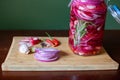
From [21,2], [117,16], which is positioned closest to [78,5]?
[117,16]

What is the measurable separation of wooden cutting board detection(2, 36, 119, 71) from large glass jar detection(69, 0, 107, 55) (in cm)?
3

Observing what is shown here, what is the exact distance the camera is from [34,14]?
1095 mm

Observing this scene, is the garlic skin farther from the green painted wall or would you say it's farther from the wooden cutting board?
the green painted wall

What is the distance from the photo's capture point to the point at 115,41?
1007 mm

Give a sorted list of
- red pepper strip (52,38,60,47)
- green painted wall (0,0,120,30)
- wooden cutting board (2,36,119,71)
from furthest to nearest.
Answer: green painted wall (0,0,120,30) → red pepper strip (52,38,60,47) → wooden cutting board (2,36,119,71)

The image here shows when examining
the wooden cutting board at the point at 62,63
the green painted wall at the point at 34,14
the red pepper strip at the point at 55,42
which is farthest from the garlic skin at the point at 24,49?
the green painted wall at the point at 34,14

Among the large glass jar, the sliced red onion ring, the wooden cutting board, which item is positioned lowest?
the wooden cutting board

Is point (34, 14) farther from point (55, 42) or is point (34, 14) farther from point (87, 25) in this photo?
point (87, 25)

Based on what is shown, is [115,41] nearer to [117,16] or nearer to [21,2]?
[117,16]

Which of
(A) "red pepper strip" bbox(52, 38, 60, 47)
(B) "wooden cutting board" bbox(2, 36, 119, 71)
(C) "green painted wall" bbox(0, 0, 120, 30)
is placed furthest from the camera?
(C) "green painted wall" bbox(0, 0, 120, 30)

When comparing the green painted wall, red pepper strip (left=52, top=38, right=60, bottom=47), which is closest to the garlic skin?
red pepper strip (left=52, top=38, right=60, bottom=47)

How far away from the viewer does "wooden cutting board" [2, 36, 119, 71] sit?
Result: 2.43 feet

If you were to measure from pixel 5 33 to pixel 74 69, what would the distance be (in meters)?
0.43

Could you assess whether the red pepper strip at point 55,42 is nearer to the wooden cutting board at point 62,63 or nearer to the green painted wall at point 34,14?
the wooden cutting board at point 62,63
